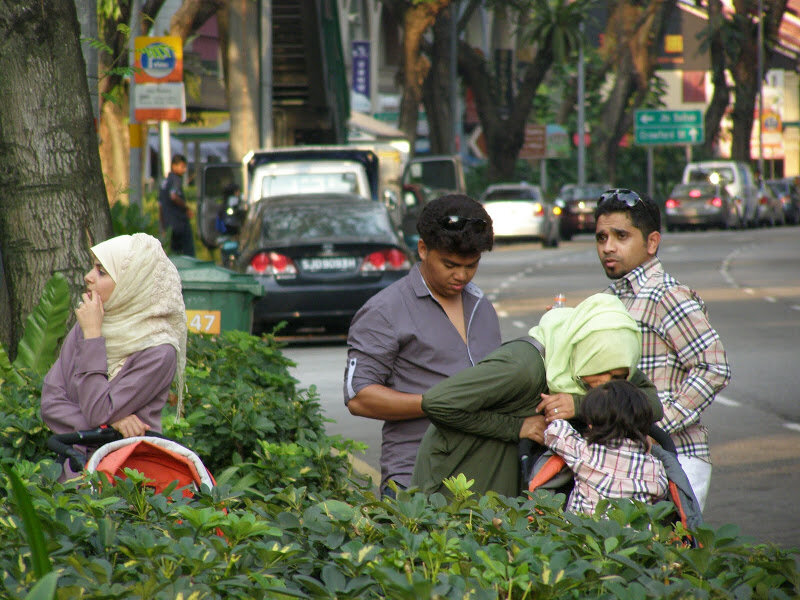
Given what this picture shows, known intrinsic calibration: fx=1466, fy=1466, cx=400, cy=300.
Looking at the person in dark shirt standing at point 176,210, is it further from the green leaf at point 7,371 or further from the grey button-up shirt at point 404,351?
the grey button-up shirt at point 404,351

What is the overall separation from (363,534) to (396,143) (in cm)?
3494

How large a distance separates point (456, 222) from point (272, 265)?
1151cm

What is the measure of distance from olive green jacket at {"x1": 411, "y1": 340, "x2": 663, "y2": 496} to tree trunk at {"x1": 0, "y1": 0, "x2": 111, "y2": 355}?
149 inches

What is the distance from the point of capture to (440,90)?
152 ft

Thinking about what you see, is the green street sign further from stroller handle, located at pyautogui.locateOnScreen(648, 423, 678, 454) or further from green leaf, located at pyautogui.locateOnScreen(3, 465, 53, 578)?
green leaf, located at pyautogui.locateOnScreen(3, 465, 53, 578)

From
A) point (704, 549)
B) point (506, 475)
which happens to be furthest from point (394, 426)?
point (704, 549)

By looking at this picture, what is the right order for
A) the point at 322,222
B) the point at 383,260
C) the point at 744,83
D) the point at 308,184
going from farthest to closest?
1. the point at 744,83
2. the point at 308,184
3. the point at 322,222
4. the point at 383,260

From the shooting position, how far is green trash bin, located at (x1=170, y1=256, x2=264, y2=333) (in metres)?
10.8

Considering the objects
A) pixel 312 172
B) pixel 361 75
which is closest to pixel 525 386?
pixel 312 172

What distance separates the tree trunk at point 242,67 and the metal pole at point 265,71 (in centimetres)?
18

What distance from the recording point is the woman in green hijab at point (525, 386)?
4.03m

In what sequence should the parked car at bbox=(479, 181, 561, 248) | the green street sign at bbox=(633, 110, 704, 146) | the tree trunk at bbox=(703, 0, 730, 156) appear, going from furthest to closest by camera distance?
the green street sign at bbox=(633, 110, 704, 146) → the tree trunk at bbox=(703, 0, 730, 156) → the parked car at bbox=(479, 181, 561, 248)

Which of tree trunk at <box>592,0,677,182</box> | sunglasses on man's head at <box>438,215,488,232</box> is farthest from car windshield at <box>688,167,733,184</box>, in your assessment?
sunglasses on man's head at <box>438,215,488,232</box>

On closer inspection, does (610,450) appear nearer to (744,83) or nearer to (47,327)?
(47,327)
